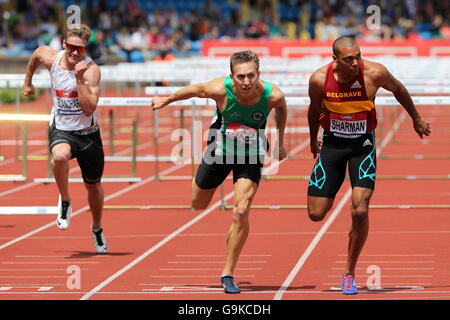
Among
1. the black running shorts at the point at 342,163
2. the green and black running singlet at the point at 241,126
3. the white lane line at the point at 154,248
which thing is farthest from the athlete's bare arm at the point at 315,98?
the white lane line at the point at 154,248

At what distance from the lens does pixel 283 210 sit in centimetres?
1284

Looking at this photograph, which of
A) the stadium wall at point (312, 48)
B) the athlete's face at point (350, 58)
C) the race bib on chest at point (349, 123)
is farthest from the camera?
the stadium wall at point (312, 48)

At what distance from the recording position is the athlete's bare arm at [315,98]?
8.10 meters

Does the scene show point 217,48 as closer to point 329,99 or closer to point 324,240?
point 324,240

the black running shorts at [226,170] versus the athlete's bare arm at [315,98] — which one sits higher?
the athlete's bare arm at [315,98]

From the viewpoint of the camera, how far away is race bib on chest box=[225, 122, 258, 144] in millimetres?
8289

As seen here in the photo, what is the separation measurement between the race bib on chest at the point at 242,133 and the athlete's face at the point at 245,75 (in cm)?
37

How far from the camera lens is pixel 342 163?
8297 mm

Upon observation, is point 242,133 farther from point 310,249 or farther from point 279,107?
point 310,249

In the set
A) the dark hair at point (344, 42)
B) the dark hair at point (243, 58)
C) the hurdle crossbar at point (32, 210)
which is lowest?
the hurdle crossbar at point (32, 210)

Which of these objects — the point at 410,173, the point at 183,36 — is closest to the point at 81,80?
the point at 410,173

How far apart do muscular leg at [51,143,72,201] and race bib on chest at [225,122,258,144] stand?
196cm

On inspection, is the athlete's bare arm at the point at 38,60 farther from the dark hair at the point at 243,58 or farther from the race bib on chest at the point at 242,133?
the dark hair at the point at 243,58

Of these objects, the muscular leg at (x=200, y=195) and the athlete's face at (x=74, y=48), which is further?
the athlete's face at (x=74, y=48)
